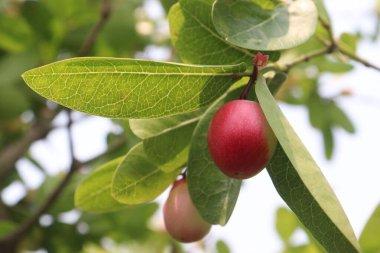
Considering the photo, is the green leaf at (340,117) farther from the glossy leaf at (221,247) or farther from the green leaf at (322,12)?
the green leaf at (322,12)

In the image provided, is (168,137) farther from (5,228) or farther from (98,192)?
(5,228)

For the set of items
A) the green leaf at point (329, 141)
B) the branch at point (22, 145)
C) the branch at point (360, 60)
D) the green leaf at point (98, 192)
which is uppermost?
the green leaf at point (98, 192)

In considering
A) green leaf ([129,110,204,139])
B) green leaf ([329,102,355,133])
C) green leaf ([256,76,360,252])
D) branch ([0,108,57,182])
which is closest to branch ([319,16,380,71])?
green leaf ([129,110,204,139])

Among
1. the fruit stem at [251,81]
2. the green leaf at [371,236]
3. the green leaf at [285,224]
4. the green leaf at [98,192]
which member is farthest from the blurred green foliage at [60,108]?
the fruit stem at [251,81]

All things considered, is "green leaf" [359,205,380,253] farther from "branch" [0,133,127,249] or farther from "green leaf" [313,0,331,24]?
"branch" [0,133,127,249]

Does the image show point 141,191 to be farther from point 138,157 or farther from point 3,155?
point 3,155

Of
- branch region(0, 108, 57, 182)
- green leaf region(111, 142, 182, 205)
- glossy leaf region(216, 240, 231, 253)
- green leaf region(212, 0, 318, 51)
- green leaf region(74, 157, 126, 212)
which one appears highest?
green leaf region(212, 0, 318, 51)
